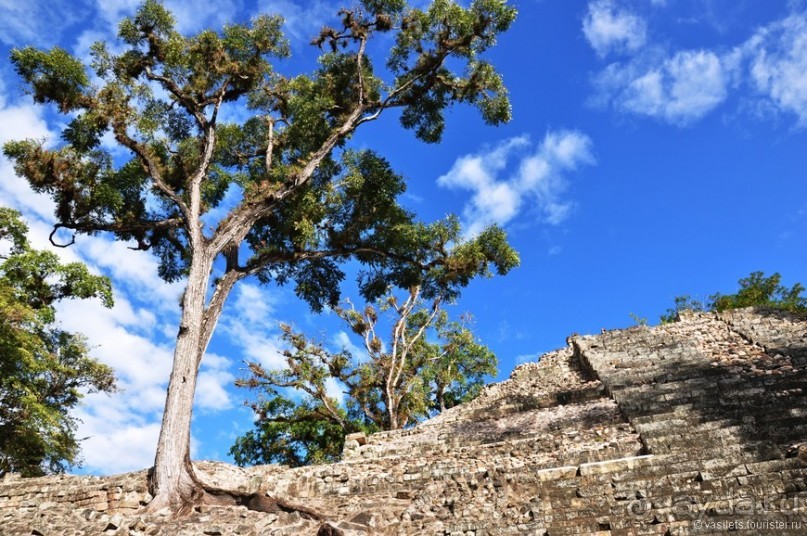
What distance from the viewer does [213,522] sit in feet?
20.4

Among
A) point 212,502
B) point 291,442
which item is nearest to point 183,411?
point 212,502

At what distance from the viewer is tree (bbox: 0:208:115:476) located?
40.6 ft

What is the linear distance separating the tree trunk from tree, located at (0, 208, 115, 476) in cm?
584

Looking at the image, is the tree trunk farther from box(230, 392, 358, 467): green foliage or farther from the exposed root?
box(230, 392, 358, 467): green foliage

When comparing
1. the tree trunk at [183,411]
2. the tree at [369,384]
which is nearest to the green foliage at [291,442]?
the tree at [369,384]

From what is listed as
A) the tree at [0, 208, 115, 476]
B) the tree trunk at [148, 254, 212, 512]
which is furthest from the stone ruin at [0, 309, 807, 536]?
the tree at [0, 208, 115, 476]

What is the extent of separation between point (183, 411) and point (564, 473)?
208 inches

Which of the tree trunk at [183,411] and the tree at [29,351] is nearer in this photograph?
the tree trunk at [183,411]

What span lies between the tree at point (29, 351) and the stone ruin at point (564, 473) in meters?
5.04

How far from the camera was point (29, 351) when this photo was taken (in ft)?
42.0

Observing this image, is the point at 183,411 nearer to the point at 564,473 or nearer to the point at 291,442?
the point at 564,473

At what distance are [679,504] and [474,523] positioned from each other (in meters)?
1.91

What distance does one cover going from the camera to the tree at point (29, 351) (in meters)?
12.4

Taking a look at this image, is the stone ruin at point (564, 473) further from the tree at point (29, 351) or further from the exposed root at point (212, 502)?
the tree at point (29, 351)
